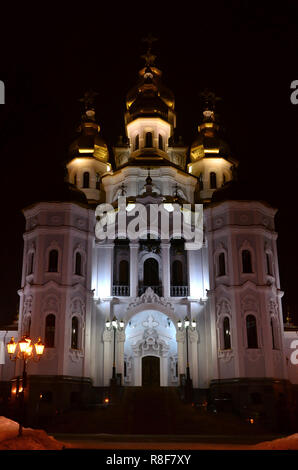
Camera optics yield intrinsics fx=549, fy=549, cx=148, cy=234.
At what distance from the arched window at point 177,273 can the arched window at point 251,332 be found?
5.73 metres

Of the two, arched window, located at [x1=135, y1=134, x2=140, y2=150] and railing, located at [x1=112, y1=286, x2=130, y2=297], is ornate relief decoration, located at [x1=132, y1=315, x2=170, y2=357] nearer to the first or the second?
railing, located at [x1=112, y1=286, x2=130, y2=297]

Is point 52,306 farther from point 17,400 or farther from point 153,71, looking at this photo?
point 153,71

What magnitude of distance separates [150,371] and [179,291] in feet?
18.7

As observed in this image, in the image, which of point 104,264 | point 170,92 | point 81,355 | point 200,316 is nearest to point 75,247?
point 104,264

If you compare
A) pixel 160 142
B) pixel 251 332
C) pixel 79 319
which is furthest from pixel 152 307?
pixel 160 142

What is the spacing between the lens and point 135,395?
31984mm

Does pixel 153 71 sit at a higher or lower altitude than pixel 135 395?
higher

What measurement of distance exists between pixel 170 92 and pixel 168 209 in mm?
17754

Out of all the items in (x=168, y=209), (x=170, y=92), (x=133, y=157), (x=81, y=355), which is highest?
(x=170, y=92)

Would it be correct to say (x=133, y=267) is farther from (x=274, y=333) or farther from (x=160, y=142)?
(x=160, y=142)

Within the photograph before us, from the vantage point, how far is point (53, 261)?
35.7m

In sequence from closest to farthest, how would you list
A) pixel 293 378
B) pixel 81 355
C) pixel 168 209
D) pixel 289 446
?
1. pixel 289 446
2. pixel 81 355
3. pixel 293 378
4. pixel 168 209

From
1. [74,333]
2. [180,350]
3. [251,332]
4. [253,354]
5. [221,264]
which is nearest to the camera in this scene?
[253,354]

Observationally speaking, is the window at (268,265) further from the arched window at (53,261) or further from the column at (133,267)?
the arched window at (53,261)
